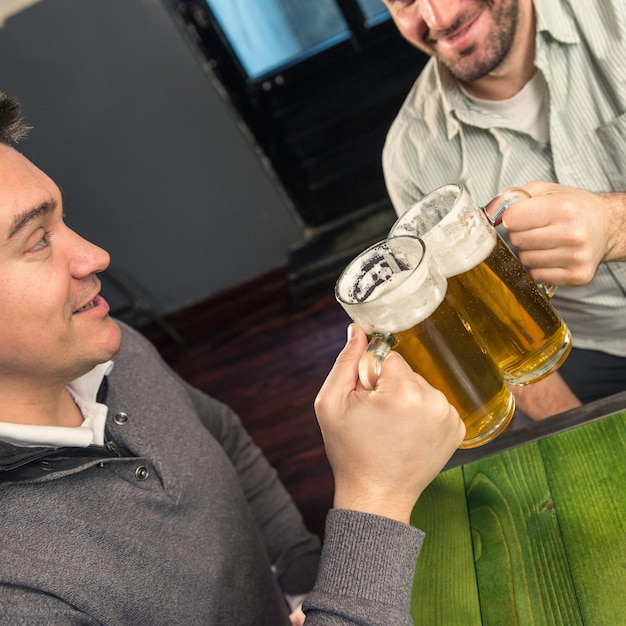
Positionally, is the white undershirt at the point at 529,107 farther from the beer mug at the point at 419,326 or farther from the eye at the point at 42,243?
the eye at the point at 42,243

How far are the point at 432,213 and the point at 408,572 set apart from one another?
52cm

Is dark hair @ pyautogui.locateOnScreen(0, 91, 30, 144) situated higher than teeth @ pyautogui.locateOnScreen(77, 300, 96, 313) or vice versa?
dark hair @ pyautogui.locateOnScreen(0, 91, 30, 144)

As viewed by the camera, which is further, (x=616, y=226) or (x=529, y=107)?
(x=529, y=107)

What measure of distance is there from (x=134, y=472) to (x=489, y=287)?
2.42 ft

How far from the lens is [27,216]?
1.11 metres

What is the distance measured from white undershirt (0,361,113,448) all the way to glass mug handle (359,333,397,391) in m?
0.58

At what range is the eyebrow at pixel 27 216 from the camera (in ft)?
3.59

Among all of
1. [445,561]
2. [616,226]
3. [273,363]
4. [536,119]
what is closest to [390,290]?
[445,561]

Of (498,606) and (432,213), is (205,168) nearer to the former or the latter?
(432,213)

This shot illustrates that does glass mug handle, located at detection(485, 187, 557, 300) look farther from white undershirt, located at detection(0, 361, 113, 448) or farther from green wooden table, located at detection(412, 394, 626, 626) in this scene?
white undershirt, located at detection(0, 361, 113, 448)

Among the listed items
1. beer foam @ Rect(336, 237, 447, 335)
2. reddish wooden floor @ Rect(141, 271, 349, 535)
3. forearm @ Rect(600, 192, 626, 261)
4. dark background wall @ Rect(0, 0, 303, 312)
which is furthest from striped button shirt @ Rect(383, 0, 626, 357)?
dark background wall @ Rect(0, 0, 303, 312)

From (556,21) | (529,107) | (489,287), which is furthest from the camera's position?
(529,107)

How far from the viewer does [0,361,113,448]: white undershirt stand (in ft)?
3.63

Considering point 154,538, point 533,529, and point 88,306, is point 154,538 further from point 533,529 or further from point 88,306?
point 533,529
